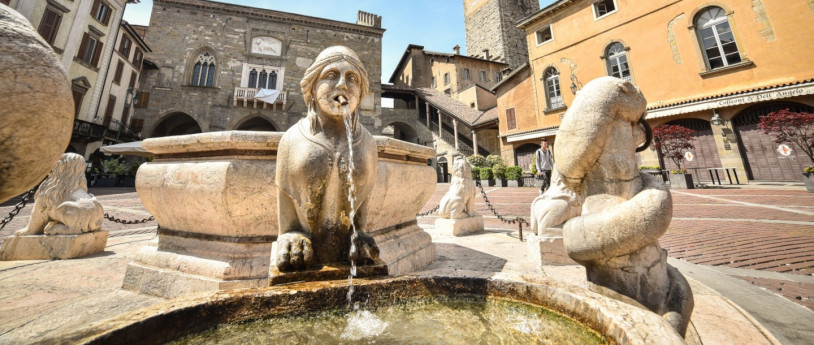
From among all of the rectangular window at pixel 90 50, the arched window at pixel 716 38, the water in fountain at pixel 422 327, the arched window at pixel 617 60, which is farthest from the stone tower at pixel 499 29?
the water in fountain at pixel 422 327

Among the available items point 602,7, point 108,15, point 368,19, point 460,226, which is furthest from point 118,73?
point 602,7

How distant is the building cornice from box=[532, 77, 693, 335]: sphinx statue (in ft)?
81.9

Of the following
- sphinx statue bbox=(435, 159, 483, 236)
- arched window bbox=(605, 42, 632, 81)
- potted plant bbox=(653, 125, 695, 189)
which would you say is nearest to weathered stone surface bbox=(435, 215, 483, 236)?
sphinx statue bbox=(435, 159, 483, 236)

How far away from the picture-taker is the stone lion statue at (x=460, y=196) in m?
4.08

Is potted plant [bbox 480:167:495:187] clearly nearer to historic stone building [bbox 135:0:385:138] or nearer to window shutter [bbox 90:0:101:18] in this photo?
historic stone building [bbox 135:0:385:138]

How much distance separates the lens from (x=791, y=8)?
10.0 m

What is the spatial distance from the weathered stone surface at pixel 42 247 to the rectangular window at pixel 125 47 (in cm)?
2209

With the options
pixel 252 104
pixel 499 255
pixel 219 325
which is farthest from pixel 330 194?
pixel 252 104

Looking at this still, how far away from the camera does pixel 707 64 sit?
11688 mm

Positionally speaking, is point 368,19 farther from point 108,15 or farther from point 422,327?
point 422,327

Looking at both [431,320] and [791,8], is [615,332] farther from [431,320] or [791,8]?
[791,8]

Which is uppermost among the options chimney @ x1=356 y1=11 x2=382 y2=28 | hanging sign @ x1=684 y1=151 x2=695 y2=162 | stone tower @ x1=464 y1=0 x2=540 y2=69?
stone tower @ x1=464 y1=0 x2=540 y2=69

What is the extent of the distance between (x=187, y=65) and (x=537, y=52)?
77.0 ft

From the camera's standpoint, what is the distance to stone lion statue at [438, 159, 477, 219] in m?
4.08
